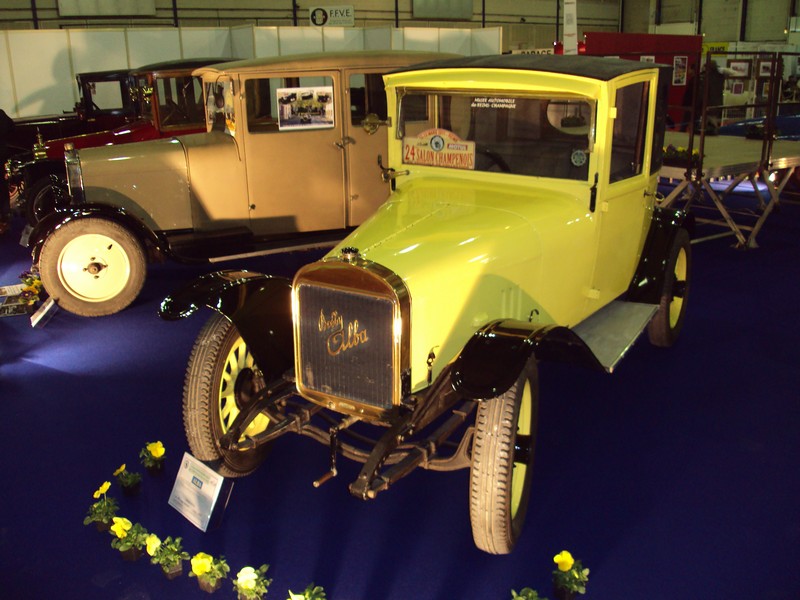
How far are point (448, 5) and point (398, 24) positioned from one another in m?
1.58

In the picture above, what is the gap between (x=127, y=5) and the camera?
1773cm

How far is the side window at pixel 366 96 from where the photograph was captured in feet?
20.0

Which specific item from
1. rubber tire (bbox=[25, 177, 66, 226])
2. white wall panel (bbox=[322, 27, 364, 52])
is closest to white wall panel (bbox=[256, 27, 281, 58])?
white wall panel (bbox=[322, 27, 364, 52])

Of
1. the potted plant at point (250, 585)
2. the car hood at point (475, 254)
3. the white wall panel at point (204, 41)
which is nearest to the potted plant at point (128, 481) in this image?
the potted plant at point (250, 585)

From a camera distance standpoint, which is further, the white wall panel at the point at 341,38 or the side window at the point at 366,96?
the white wall panel at the point at 341,38

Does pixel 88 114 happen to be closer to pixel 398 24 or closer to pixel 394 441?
pixel 394 441

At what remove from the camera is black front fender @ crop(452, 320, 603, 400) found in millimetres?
2566

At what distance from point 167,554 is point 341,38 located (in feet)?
43.1

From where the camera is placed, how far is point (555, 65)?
3.49 meters

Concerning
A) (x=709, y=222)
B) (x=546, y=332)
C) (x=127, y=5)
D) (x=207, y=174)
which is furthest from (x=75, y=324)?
A: (x=127, y=5)

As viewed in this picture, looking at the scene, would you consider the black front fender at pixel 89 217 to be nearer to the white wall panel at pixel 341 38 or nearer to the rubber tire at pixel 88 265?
the rubber tire at pixel 88 265

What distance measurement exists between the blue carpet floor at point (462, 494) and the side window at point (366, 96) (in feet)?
8.19

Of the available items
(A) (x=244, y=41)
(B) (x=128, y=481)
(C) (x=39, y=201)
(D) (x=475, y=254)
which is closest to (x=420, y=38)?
(A) (x=244, y=41)

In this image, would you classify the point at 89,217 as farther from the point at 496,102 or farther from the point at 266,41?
the point at 266,41
